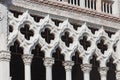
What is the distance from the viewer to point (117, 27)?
22.6 m

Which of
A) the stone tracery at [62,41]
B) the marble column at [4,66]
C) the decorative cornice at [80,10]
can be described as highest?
the decorative cornice at [80,10]

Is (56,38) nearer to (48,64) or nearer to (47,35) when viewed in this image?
(47,35)

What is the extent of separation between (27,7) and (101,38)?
11.9 feet

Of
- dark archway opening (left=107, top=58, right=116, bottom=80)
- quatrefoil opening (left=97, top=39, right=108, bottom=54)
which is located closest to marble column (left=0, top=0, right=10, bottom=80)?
quatrefoil opening (left=97, top=39, right=108, bottom=54)

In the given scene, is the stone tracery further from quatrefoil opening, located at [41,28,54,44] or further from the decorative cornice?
the decorative cornice

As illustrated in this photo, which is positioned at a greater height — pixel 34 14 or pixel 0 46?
pixel 34 14

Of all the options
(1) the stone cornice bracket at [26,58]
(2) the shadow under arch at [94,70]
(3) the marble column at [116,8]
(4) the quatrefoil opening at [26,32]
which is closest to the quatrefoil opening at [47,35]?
(4) the quatrefoil opening at [26,32]

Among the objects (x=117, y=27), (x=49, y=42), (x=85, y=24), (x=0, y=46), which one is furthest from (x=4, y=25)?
(x=117, y=27)

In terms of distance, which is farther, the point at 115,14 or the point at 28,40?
the point at 115,14

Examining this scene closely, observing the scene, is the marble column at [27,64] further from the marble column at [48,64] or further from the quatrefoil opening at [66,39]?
the quatrefoil opening at [66,39]

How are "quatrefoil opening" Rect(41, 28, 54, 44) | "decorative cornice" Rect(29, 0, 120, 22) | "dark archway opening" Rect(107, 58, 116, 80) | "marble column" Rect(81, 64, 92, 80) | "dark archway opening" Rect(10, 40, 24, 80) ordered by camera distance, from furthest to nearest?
"dark archway opening" Rect(107, 58, 116, 80) → "dark archway opening" Rect(10, 40, 24, 80) → "marble column" Rect(81, 64, 92, 80) → "quatrefoil opening" Rect(41, 28, 54, 44) → "decorative cornice" Rect(29, 0, 120, 22)

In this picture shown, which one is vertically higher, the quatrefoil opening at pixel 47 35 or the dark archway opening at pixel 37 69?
the quatrefoil opening at pixel 47 35

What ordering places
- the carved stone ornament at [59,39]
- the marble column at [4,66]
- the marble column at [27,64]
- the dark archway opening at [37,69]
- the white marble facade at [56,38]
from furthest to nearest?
the dark archway opening at [37,69], the carved stone ornament at [59,39], the marble column at [27,64], the white marble facade at [56,38], the marble column at [4,66]

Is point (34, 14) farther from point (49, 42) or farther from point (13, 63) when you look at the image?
point (13, 63)
